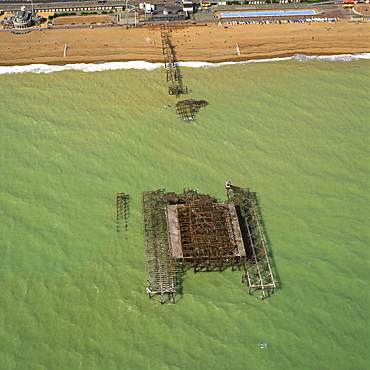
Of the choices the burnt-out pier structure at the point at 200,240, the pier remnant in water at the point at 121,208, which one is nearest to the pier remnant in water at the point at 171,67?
the burnt-out pier structure at the point at 200,240

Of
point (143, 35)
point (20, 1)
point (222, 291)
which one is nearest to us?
point (222, 291)

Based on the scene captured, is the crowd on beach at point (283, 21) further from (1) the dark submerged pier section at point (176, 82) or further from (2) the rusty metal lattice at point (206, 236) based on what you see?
(2) the rusty metal lattice at point (206, 236)

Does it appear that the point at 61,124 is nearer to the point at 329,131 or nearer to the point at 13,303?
the point at 13,303

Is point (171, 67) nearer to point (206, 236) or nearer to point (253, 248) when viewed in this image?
point (206, 236)

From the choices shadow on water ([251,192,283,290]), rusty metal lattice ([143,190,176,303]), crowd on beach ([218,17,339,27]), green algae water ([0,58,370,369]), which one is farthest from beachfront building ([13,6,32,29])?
shadow on water ([251,192,283,290])

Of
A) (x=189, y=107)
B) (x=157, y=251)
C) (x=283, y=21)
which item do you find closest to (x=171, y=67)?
(x=189, y=107)

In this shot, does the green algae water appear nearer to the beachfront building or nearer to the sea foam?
the sea foam

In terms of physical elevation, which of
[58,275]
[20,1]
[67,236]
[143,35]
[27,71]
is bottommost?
[58,275]

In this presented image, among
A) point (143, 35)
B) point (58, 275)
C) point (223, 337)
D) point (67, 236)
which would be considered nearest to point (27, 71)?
point (143, 35)
